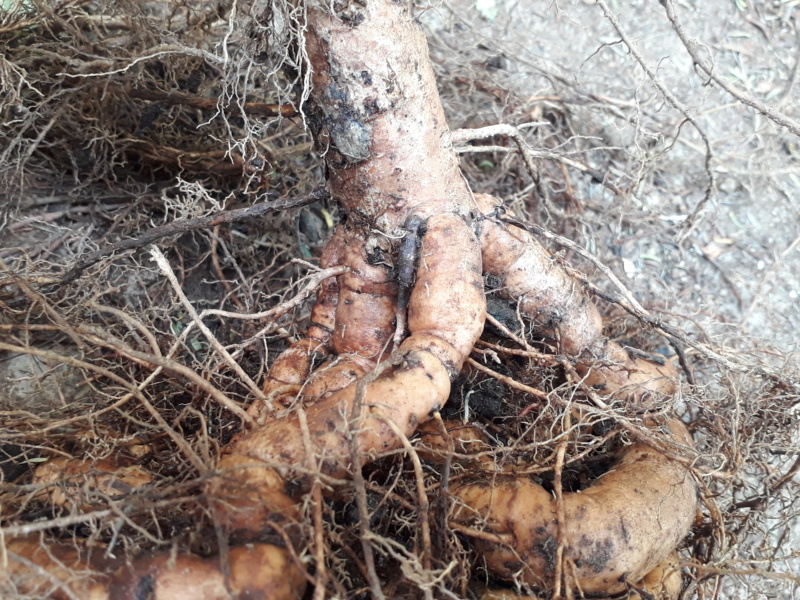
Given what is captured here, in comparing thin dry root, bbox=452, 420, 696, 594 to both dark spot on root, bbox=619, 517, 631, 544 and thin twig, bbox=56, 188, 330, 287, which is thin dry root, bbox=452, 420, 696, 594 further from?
thin twig, bbox=56, 188, 330, 287

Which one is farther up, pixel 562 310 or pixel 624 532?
pixel 562 310

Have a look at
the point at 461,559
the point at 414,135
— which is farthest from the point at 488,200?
the point at 461,559

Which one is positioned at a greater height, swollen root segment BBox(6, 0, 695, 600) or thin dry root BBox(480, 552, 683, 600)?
swollen root segment BBox(6, 0, 695, 600)

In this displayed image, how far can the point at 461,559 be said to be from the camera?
Answer: 3.97 feet

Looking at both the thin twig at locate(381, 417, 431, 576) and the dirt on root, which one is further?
the dirt on root

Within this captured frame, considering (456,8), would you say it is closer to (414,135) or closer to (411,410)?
(414,135)

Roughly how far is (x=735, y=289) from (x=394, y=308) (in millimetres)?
1562

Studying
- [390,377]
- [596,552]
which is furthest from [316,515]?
[596,552]

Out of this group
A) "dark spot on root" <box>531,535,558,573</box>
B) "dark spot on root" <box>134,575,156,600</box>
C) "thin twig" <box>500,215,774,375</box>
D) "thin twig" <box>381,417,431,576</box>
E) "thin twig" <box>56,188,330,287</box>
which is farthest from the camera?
"thin twig" <box>500,215,774,375</box>

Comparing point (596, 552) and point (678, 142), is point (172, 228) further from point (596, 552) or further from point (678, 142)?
point (678, 142)

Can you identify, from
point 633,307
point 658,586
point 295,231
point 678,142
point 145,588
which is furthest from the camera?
point 678,142

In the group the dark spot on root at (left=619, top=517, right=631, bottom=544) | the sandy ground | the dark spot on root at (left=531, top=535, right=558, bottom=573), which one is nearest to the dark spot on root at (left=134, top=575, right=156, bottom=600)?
the dark spot on root at (left=531, top=535, right=558, bottom=573)

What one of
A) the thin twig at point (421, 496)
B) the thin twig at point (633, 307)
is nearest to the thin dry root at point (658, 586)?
the thin twig at point (421, 496)

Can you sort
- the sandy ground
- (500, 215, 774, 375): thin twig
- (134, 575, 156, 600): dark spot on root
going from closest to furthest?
1. (134, 575, 156, 600): dark spot on root
2. (500, 215, 774, 375): thin twig
3. the sandy ground
